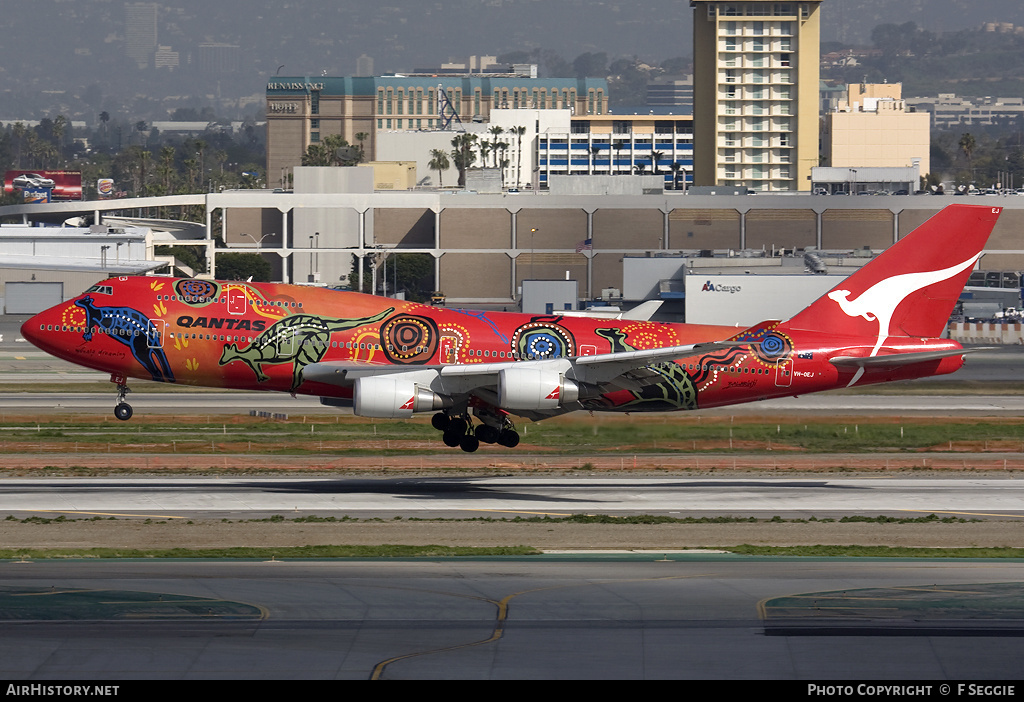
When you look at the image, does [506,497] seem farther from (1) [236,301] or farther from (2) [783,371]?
(1) [236,301]

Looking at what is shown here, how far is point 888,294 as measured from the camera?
48406mm

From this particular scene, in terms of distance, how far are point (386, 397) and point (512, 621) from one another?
17.4 meters

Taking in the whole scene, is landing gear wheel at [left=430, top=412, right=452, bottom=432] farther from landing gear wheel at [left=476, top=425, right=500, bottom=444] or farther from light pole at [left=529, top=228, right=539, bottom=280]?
light pole at [left=529, top=228, right=539, bottom=280]

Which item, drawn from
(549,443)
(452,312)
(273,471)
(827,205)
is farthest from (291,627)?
(827,205)

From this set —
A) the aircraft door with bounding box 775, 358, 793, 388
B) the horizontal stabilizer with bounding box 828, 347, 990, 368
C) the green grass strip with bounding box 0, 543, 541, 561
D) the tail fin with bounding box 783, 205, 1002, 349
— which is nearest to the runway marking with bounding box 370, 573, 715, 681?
the green grass strip with bounding box 0, 543, 541, 561

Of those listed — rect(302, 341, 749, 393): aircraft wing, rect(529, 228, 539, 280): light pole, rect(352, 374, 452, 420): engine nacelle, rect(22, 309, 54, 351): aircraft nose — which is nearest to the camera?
rect(352, 374, 452, 420): engine nacelle

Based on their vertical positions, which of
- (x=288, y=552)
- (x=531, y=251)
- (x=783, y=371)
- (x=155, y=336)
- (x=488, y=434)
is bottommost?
(x=288, y=552)

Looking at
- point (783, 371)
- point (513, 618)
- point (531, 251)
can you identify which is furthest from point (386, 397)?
point (531, 251)

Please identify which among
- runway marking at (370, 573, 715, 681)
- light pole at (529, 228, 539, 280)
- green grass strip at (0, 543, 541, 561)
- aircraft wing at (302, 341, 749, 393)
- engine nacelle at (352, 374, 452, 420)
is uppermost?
light pole at (529, 228, 539, 280)

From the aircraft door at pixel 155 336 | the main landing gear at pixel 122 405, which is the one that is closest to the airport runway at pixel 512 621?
the aircraft door at pixel 155 336

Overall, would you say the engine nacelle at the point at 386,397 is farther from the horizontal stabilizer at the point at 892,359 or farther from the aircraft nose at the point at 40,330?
the horizontal stabilizer at the point at 892,359

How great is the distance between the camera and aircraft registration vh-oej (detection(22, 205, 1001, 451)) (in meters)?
44.4

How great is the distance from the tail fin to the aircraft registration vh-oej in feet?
0.16

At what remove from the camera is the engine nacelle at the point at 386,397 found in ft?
140
